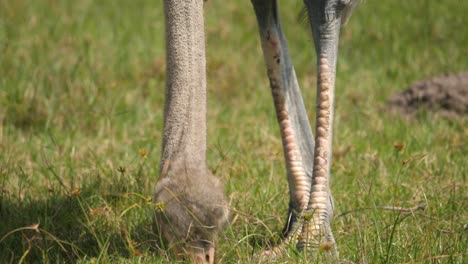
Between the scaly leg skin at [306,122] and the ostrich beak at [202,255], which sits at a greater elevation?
the scaly leg skin at [306,122]

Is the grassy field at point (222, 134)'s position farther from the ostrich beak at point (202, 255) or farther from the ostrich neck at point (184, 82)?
the ostrich neck at point (184, 82)

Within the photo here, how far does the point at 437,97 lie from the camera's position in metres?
5.39

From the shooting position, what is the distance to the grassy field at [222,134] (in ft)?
11.0

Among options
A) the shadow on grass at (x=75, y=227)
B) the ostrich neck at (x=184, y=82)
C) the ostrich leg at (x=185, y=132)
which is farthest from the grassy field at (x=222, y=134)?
the ostrich neck at (x=184, y=82)

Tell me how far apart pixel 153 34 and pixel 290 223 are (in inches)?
149

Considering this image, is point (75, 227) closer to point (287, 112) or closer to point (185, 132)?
point (287, 112)

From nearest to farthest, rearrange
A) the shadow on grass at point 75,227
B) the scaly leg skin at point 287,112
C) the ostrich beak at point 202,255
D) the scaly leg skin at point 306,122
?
the ostrich beak at point 202,255 → the scaly leg skin at point 306,122 → the shadow on grass at point 75,227 → the scaly leg skin at point 287,112

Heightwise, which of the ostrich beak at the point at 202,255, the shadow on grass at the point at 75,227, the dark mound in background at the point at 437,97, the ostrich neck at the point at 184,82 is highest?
the ostrich neck at the point at 184,82

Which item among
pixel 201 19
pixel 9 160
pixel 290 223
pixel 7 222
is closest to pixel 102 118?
pixel 9 160

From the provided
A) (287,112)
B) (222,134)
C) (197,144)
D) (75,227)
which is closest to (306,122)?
(287,112)

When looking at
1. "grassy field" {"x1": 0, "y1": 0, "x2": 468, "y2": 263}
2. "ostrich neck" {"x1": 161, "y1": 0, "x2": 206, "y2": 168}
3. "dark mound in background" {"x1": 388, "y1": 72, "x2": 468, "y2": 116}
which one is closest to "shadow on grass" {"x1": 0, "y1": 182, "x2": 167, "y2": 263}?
"grassy field" {"x1": 0, "y1": 0, "x2": 468, "y2": 263}

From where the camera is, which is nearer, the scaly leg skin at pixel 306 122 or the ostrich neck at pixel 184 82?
the ostrich neck at pixel 184 82

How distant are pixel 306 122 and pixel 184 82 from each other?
0.97 metres

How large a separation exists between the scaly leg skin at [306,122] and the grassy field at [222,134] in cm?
13
